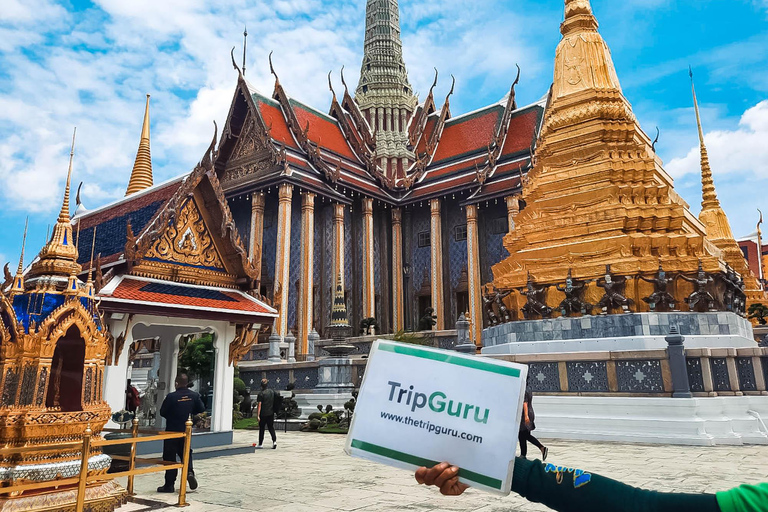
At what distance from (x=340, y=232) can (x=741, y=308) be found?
13.5m

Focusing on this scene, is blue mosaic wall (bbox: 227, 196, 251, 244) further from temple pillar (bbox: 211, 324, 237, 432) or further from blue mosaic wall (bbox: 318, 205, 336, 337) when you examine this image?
temple pillar (bbox: 211, 324, 237, 432)

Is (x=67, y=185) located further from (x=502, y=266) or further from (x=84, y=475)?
(x=502, y=266)

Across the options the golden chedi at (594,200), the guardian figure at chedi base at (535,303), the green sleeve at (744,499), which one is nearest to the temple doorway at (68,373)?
the green sleeve at (744,499)

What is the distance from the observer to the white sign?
1362 mm

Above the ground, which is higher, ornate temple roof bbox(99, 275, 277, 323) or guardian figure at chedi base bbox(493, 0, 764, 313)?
guardian figure at chedi base bbox(493, 0, 764, 313)

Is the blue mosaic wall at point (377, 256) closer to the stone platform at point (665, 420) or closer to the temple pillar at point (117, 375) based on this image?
the stone platform at point (665, 420)

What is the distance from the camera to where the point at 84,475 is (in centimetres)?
319

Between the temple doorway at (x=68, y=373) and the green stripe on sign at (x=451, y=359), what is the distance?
116 inches

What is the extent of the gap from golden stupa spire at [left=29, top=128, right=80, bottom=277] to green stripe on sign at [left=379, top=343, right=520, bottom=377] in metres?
3.12

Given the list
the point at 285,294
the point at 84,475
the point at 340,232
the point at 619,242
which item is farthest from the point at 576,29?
the point at 84,475

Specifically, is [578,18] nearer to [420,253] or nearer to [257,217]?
[420,253]

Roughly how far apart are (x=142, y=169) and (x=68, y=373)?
76.0 feet

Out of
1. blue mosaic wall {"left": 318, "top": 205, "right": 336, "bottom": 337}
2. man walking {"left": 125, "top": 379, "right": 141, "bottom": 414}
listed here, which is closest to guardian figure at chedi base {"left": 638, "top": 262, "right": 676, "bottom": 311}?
man walking {"left": 125, "top": 379, "right": 141, "bottom": 414}

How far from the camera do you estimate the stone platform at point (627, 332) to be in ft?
33.4
